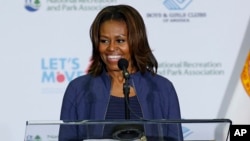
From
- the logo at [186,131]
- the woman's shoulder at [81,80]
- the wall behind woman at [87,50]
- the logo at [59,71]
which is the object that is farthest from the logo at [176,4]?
the logo at [186,131]

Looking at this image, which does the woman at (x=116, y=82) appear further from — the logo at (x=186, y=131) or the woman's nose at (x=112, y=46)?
the logo at (x=186, y=131)

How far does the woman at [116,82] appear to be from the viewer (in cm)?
264

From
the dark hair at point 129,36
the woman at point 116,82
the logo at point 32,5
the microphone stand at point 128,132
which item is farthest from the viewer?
the logo at point 32,5

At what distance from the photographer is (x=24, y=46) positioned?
3.50 metres

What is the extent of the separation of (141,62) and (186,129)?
0.94 meters

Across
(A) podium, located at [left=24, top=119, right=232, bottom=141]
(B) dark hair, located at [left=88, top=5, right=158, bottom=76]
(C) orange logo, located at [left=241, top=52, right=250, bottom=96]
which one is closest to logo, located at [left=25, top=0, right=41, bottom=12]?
(B) dark hair, located at [left=88, top=5, right=158, bottom=76]

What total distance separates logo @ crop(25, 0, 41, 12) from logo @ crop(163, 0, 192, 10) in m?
0.88

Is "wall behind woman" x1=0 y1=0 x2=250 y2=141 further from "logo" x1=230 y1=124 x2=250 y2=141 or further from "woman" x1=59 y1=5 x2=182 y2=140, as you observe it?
"logo" x1=230 y1=124 x2=250 y2=141

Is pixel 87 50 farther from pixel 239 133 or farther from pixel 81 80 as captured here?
pixel 239 133

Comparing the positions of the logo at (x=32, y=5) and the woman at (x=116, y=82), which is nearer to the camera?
the woman at (x=116, y=82)

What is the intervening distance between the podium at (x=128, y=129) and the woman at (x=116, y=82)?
0.62 meters

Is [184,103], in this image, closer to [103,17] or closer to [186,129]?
[103,17]

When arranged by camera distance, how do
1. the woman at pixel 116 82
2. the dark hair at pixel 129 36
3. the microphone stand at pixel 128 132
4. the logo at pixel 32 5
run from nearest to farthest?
the microphone stand at pixel 128 132, the woman at pixel 116 82, the dark hair at pixel 129 36, the logo at pixel 32 5

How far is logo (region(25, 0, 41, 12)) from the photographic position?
350 cm
